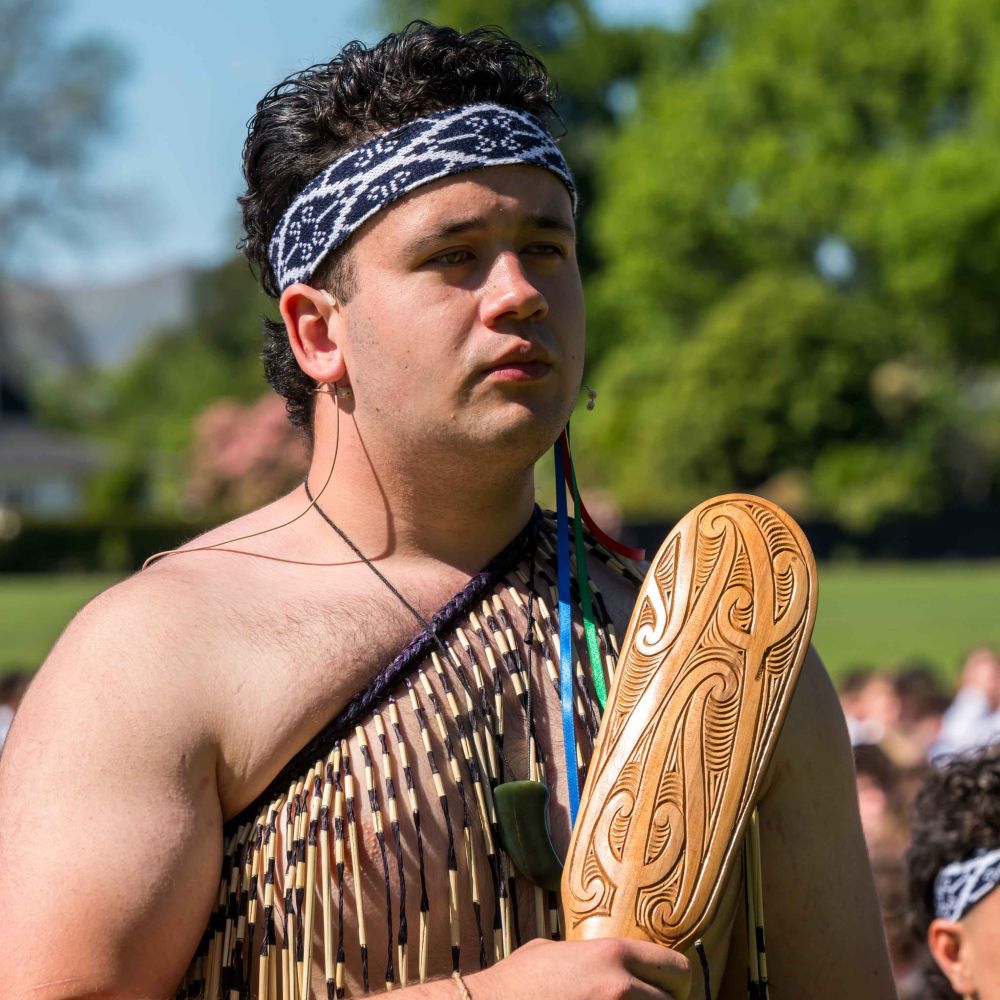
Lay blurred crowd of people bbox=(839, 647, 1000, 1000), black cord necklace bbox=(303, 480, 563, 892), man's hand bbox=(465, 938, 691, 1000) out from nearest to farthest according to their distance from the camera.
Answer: man's hand bbox=(465, 938, 691, 1000), black cord necklace bbox=(303, 480, 563, 892), blurred crowd of people bbox=(839, 647, 1000, 1000)

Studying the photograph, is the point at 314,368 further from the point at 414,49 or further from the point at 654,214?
the point at 654,214

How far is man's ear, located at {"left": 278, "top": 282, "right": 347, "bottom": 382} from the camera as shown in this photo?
2141mm

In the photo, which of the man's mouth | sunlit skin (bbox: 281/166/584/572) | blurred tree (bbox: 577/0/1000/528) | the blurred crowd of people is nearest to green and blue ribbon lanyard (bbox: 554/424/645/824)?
sunlit skin (bbox: 281/166/584/572)

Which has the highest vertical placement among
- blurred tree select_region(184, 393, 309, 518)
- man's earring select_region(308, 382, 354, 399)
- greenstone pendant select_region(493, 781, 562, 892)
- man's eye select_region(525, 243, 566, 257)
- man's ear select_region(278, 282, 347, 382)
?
blurred tree select_region(184, 393, 309, 518)

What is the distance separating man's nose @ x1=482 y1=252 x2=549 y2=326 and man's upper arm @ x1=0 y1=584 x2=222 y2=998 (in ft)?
1.87

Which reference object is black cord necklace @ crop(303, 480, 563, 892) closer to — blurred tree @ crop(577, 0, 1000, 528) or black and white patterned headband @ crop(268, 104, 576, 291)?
black and white patterned headband @ crop(268, 104, 576, 291)

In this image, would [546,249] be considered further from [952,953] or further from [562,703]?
[952,953]

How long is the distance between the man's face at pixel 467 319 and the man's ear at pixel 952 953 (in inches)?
58.6

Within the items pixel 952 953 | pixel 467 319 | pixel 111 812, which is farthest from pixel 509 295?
pixel 952 953

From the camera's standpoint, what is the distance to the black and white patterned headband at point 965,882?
290 centimetres

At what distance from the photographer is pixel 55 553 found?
41312mm

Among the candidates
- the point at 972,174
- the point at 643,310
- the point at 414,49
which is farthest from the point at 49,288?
the point at 414,49

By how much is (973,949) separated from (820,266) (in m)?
44.4

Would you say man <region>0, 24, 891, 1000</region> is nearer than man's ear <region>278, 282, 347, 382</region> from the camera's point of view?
Yes
